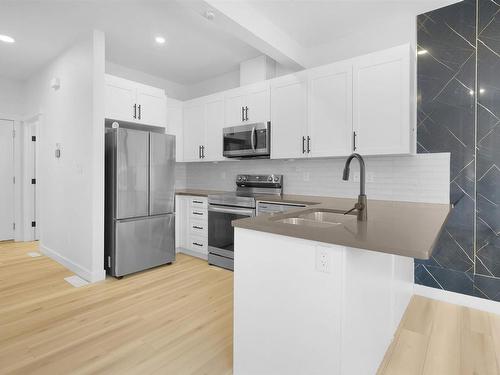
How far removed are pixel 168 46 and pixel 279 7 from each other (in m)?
1.59

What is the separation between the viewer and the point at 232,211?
138 inches

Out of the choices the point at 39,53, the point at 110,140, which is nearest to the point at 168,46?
the point at 110,140

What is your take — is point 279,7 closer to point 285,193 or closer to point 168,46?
point 168,46

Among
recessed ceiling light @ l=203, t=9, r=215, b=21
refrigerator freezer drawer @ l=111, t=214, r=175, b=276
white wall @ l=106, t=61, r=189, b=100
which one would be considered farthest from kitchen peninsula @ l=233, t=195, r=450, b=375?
white wall @ l=106, t=61, r=189, b=100

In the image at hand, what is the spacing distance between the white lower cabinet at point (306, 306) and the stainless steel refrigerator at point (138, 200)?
219 centimetres

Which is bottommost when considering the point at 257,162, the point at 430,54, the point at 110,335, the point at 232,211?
the point at 110,335

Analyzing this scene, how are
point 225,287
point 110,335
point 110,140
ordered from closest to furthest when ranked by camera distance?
point 110,335, point 225,287, point 110,140

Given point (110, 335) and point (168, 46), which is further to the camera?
point (168, 46)

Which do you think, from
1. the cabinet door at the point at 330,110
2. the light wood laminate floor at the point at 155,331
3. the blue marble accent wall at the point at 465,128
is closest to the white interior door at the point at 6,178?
the light wood laminate floor at the point at 155,331

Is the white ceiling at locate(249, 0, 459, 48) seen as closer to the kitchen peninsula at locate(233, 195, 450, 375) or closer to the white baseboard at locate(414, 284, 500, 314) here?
the kitchen peninsula at locate(233, 195, 450, 375)

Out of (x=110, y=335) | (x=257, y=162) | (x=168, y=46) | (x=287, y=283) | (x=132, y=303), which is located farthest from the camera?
(x=257, y=162)

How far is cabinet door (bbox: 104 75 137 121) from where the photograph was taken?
11.4 feet

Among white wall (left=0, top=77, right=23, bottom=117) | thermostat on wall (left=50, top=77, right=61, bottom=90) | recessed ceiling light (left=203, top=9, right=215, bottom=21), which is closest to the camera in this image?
recessed ceiling light (left=203, top=9, right=215, bottom=21)

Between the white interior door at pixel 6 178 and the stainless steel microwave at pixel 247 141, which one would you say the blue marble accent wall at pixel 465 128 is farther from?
the white interior door at pixel 6 178
